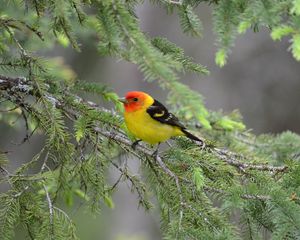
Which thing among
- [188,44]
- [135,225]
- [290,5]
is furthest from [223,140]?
[188,44]

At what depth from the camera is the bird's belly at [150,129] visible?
3895 millimetres

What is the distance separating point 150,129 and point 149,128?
11 mm

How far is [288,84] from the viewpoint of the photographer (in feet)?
35.2

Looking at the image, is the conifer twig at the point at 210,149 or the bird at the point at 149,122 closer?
the conifer twig at the point at 210,149

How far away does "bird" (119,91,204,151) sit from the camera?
3895 mm

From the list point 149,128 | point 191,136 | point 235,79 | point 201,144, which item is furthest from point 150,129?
point 235,79

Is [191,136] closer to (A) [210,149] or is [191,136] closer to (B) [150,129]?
(B) [150,129]

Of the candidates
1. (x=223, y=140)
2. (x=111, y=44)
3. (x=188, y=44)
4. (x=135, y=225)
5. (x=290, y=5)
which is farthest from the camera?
(x=188, y=44)

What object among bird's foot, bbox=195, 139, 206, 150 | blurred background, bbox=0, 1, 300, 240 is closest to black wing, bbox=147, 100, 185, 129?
bird's foot, bbox=195, 139, 206, 150

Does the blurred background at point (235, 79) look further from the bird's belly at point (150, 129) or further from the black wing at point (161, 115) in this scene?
the bird's belly at point (150, 129)

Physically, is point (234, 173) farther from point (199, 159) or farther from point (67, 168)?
point (67, 168)

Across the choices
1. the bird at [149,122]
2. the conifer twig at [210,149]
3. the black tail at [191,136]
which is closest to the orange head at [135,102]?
the bird at [149,122]

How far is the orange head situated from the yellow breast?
0.05m

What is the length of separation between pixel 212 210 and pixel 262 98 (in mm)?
8185
